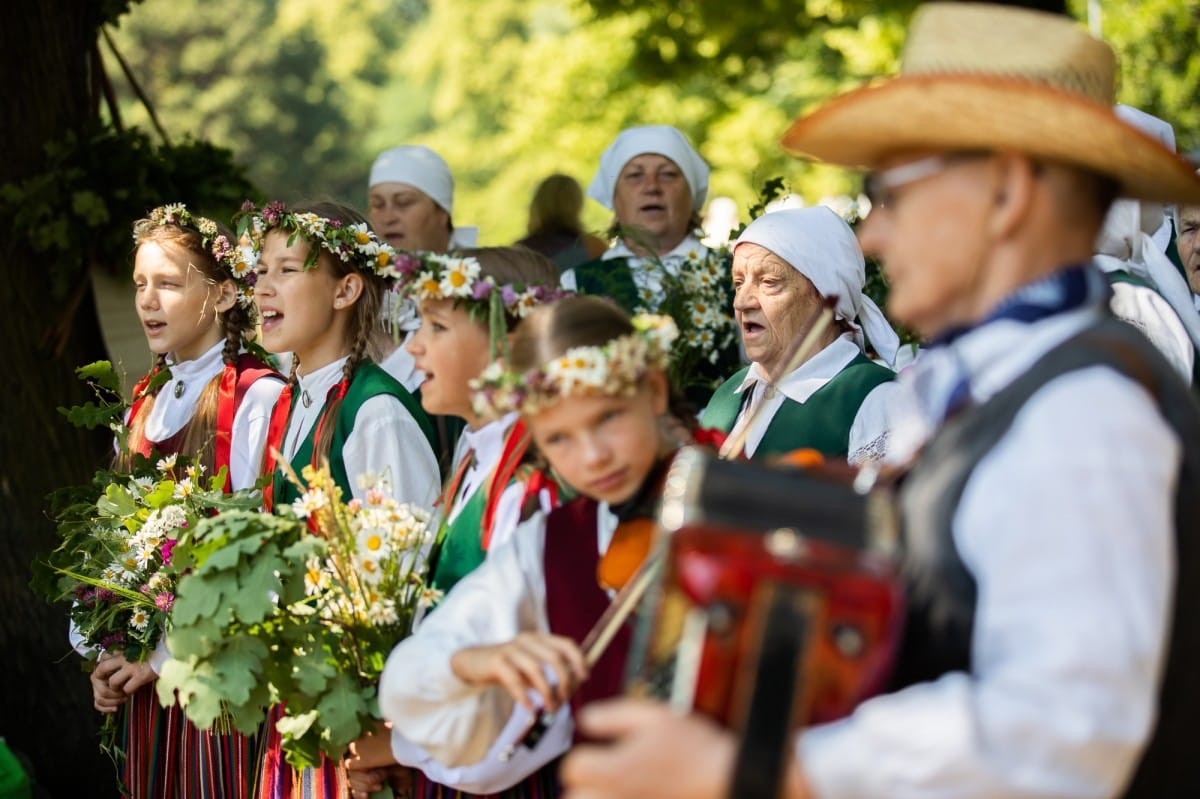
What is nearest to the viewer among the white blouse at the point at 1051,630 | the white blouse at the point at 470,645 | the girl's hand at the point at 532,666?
the white blouse at the point at 1051,630

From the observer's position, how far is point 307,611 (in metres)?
3.36

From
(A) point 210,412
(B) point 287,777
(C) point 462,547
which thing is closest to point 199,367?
(A) point 210,412

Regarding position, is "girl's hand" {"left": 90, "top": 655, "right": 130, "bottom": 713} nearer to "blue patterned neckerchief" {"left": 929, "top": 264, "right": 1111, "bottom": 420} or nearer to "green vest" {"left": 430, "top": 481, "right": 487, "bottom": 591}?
"green vest" {"left": 430, "top": 481, "right": 487, "bottom": 591}

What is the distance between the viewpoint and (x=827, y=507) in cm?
176

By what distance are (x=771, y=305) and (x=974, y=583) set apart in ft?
9.16

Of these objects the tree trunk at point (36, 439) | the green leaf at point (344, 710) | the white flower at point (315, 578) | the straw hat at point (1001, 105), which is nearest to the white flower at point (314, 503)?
the white flower at point (315, 578)

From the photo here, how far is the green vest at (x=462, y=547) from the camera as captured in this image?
10.8ft

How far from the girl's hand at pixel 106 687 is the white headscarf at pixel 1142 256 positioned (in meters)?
3.13

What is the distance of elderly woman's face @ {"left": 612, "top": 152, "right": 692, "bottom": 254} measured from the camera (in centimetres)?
656

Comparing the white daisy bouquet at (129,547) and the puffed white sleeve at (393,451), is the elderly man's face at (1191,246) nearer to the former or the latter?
the puffed white sleeve at (393,451)

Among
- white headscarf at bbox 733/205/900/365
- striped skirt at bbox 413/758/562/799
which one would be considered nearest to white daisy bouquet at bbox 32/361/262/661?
striped skirt at bbox 413/758/562/799

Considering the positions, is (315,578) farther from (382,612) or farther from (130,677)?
(130,677)

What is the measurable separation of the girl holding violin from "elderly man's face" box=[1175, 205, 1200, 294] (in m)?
2.81

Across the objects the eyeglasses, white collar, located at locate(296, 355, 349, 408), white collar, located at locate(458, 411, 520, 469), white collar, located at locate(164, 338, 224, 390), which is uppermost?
the eyeglasses
